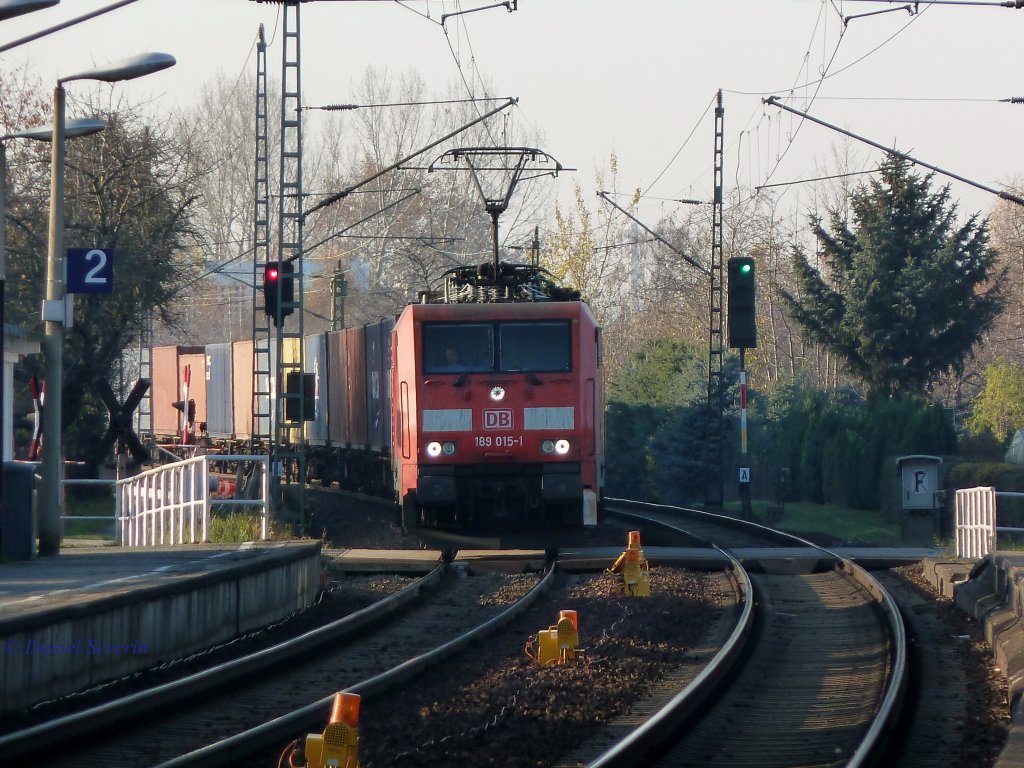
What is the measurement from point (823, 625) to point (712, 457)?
2177 centimetres

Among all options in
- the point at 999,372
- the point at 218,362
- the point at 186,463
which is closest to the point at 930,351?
the point at 999,372

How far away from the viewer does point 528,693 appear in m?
8.55

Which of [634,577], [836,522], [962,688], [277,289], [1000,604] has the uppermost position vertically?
[277,289]

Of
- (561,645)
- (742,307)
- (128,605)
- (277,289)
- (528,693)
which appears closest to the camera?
(528,693)

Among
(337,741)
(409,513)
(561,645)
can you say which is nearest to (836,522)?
(409,513)

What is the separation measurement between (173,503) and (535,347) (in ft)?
17.2

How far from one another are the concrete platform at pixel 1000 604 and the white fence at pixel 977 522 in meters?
1.11

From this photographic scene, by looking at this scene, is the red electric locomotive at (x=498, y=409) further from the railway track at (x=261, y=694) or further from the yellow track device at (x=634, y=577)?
the railway track at (x=261, y=694)

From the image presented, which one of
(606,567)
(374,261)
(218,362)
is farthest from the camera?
(374,261)

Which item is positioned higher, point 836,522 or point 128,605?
point 128,605

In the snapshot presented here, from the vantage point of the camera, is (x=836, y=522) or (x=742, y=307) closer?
(x=742, y=307)

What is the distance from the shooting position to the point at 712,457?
112 feet

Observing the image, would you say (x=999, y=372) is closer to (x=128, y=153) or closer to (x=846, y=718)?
(x=128, y=153)

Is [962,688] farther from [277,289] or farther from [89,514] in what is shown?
[89,514]
